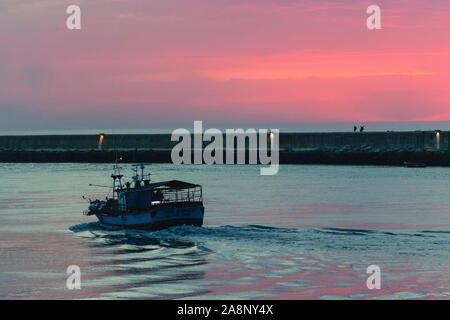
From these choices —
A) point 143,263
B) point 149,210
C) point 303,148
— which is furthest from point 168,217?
point 303,148

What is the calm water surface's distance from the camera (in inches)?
1189

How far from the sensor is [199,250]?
133 ft

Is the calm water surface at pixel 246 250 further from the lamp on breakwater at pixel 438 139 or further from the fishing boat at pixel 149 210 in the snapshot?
the lamp on breakwater at pixel 438 139

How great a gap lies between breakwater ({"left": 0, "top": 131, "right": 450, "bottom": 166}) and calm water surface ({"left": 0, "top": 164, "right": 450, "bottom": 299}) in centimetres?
6223

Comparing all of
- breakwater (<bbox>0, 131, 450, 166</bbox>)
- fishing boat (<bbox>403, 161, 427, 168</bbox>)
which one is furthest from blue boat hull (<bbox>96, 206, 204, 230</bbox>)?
breakwater (<bbox>0, 131, 450, 166</bbox>)

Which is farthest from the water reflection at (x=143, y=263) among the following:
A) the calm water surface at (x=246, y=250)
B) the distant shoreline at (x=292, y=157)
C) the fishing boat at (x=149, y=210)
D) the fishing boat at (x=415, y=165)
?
the distant shoreline at (x=292, y=157)

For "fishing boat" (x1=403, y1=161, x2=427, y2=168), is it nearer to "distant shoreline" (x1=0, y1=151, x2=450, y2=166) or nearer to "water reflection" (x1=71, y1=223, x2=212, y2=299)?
"distant shoreline" (x1=0, y1=151, x2=450, y2=166)

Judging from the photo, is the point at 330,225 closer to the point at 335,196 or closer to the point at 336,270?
the point at 336,270

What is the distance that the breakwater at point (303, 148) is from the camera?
458 feet

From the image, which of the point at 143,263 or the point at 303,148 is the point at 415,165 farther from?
the point at 143,263

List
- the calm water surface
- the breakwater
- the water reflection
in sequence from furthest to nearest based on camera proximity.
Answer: the breakwater → the calm water surface → the water reflection

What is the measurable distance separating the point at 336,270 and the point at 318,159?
110239 mm

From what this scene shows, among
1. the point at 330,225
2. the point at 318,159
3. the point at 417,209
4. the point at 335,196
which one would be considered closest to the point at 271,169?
the point at 318,159
